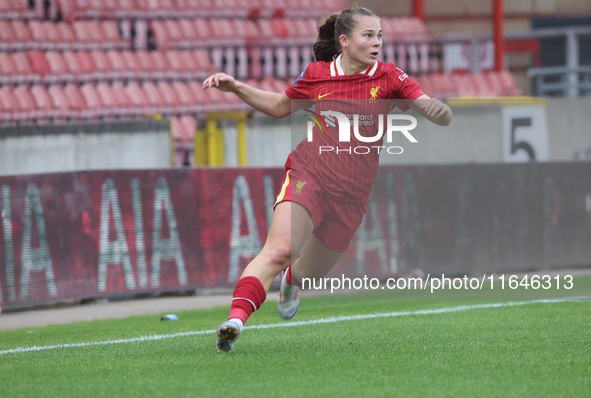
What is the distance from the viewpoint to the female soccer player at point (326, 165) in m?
5.62

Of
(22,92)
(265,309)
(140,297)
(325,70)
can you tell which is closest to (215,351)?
(325,70)

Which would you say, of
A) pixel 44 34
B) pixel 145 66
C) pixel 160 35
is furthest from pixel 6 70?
pixel 160 35

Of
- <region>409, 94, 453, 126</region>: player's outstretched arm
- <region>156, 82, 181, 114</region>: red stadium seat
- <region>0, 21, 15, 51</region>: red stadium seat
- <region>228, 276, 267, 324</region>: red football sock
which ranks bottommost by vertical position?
<region>228, 276, 267, 324</region>: red football sock

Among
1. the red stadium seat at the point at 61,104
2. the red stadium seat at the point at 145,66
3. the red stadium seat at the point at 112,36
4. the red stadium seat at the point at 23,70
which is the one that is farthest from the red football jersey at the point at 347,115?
the red stadium seat at the point at 112,36

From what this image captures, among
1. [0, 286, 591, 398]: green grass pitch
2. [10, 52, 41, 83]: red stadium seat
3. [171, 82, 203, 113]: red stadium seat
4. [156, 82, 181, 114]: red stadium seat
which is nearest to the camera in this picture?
[0, 286, 591, 398]: green grass pitch

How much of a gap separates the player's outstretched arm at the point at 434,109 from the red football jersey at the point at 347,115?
0.07 metres

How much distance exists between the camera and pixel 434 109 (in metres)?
5.65

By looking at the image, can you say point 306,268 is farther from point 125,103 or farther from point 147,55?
point 147,55

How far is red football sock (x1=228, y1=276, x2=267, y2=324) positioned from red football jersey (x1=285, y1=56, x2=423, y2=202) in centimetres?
73

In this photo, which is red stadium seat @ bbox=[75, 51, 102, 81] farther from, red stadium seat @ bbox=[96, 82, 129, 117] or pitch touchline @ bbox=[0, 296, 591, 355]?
pitch touchline @ bbox=[0, 296, 591, 355]

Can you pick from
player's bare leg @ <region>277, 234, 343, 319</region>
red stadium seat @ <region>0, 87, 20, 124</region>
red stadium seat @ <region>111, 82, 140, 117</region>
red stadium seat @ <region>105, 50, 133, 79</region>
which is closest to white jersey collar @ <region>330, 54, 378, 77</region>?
player's bare leg @ <region>277, 234, 343, 319</region>

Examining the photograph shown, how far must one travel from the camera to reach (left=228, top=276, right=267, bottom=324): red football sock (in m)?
5.50

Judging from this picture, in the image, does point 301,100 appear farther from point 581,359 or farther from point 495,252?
point 495,252

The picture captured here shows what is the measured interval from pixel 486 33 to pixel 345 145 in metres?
22.9
